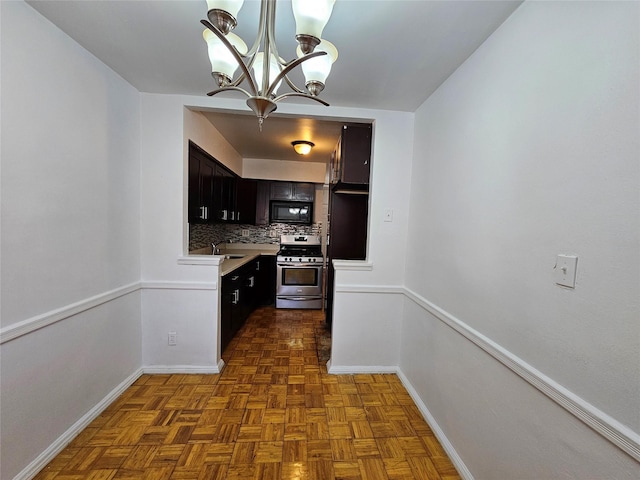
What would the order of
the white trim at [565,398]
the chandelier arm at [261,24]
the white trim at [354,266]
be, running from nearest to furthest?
the white trim at [565,398] < the chandelier arm at [261,24] < the white trim at [354,266]

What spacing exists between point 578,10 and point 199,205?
275cm

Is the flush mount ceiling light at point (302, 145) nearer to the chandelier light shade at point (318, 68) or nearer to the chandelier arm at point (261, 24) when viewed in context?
the chandelier light shade at point (318, 68)

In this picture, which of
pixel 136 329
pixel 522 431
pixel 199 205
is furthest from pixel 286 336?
pixel 522 431

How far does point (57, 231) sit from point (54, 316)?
461 mm

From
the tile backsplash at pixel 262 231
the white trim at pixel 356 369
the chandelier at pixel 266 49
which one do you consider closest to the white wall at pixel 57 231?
the chandelier at pixel 266 49

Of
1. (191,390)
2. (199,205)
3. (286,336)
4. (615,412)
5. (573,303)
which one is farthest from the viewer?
(286,336)

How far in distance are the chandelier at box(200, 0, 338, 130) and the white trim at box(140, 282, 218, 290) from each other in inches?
62.7

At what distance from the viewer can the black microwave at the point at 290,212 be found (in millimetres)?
4465

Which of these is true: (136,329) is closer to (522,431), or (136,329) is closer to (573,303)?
(522,431)

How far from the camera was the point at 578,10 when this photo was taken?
895 mm

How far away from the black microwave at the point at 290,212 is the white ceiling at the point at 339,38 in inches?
96.9

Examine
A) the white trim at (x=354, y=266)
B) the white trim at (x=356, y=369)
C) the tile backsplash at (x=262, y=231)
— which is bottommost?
the white trim at (x=356, y=369)

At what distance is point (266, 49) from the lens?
39.7 inches

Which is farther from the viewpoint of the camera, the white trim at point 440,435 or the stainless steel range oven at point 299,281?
the stainless steel range oven at point 299,281
